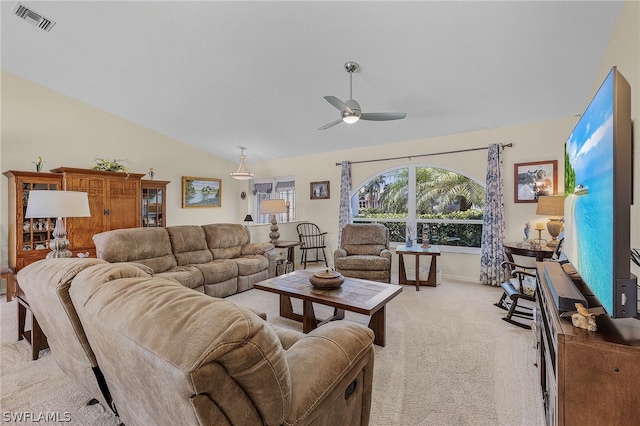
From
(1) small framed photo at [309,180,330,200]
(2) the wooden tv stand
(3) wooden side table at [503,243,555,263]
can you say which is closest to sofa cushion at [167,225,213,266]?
(1) small framed photo at [309,180,330,200]

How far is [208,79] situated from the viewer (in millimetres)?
3875

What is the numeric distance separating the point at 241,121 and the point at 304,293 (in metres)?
3.61

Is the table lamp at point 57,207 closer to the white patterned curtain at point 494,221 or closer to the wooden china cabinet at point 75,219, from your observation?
the wooden china cabinet at point 75,219

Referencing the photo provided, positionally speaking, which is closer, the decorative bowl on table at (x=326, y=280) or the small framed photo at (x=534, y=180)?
the decorative bowl on table at (x=326, y=280)

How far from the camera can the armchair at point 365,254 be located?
4.23 m

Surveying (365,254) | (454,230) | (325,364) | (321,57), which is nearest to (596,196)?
(325,364)

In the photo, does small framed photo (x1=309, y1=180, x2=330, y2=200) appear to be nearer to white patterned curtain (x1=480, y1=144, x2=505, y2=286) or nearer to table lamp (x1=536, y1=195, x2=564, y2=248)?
white patterned curtain (x1=480, y1=144, x2=505, y2=286)

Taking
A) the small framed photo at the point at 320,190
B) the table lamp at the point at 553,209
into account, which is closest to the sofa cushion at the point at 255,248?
the small framed photo at the point at 320,190

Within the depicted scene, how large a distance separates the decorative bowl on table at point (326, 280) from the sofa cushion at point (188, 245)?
2.08m

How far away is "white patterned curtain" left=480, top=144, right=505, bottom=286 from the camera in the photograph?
432cm

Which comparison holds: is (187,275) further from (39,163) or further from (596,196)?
(596,196)

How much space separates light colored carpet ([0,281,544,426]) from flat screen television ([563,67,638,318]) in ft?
3.49

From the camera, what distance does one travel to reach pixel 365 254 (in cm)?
475

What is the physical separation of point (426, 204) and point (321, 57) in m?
Result: 3.20
